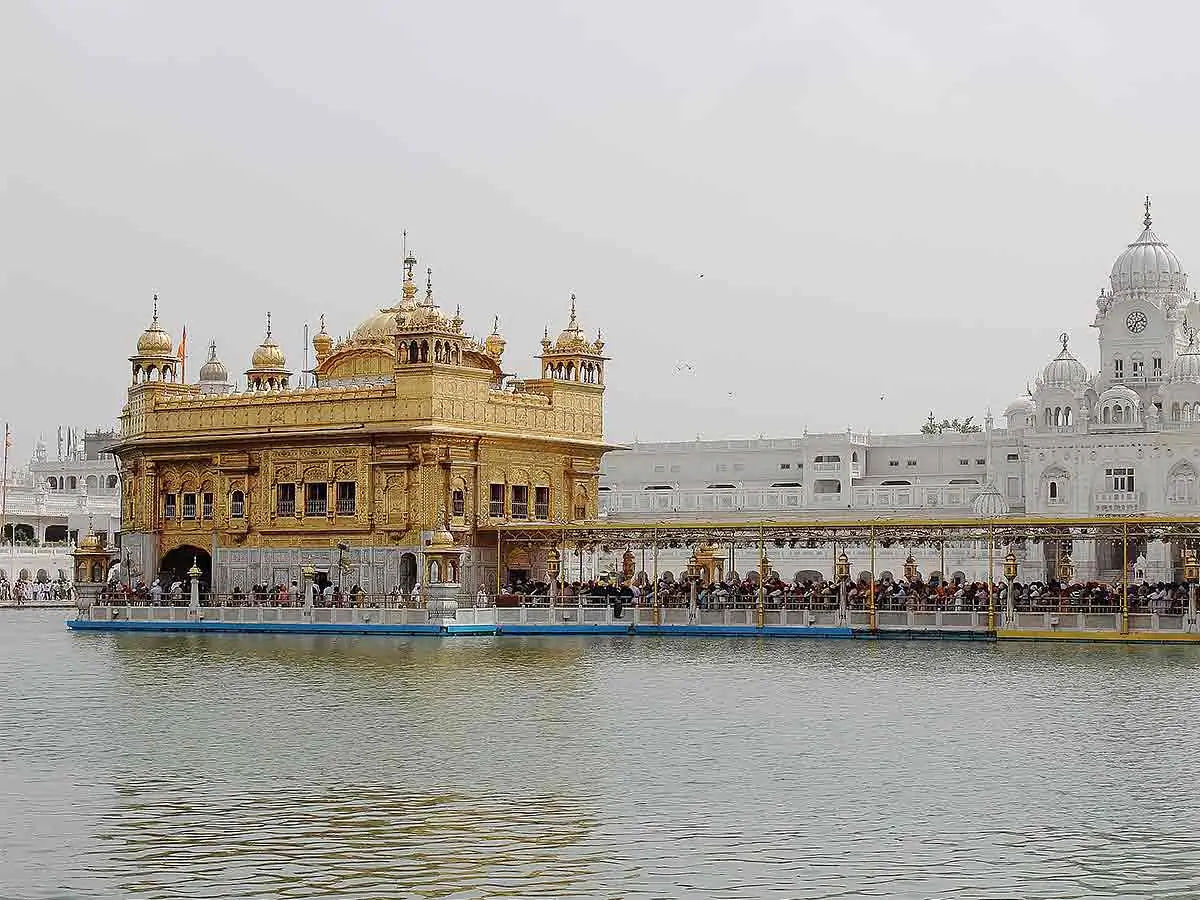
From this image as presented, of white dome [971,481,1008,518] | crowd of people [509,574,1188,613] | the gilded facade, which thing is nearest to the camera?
crowd of people [509,574,1188,613]

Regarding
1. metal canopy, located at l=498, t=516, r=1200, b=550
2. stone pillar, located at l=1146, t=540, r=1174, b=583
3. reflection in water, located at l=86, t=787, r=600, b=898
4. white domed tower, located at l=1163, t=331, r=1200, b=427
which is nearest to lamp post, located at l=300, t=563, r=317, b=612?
metal canopy, located at l=498, t=516, r=1200, b=550

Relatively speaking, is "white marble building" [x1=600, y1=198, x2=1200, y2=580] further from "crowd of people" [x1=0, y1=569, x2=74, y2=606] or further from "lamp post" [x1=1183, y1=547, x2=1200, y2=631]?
"lamp post" [x1=1183, y1=547, x2=1200, y2=631]

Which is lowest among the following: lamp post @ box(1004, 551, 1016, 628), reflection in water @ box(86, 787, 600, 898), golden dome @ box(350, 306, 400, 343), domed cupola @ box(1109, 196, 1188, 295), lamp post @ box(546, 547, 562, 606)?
reflection in water @ box(86, 787, 600, 898)

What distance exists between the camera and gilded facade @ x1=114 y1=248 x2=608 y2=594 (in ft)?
174

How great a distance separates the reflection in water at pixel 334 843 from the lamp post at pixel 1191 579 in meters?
25.3

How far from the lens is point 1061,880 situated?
54.3ft

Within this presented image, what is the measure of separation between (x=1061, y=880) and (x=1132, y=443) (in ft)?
224

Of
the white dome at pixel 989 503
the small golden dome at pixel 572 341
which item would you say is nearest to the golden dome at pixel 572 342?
the small golden dome at pixel 572 341

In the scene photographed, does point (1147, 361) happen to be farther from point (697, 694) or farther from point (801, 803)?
point (801, 803)

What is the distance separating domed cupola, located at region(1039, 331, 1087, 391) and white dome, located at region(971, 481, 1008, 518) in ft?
23.6

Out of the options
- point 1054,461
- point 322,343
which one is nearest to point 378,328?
point 322,343

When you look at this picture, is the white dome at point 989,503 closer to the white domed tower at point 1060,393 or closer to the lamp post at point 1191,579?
the white domed tower at point 1060,393

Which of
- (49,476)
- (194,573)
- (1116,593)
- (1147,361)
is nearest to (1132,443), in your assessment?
(1147,361)

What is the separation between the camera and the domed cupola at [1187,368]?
8312 centimetres
